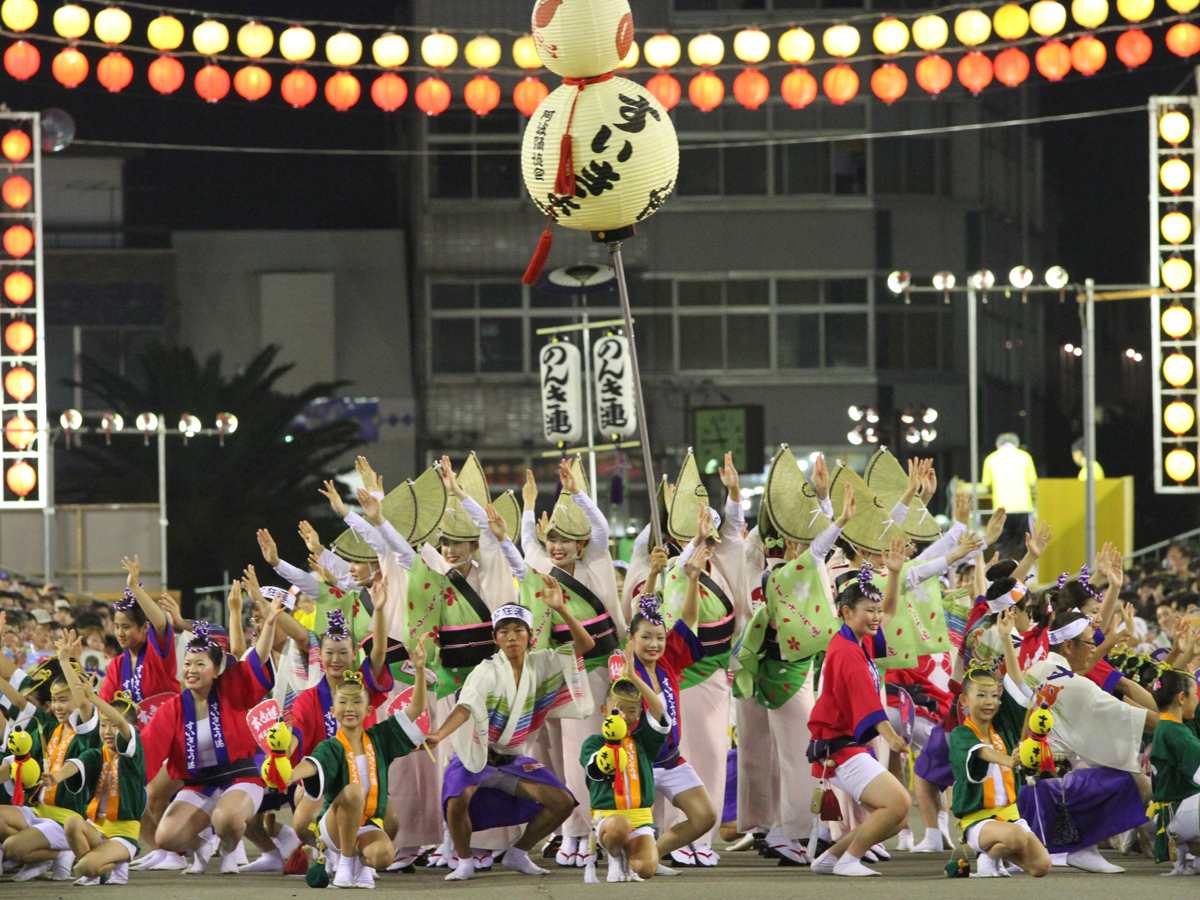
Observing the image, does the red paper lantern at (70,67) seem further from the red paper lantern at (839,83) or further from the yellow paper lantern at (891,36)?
the yellow paper lantern at (891,36)

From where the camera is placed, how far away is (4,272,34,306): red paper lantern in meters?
17.6

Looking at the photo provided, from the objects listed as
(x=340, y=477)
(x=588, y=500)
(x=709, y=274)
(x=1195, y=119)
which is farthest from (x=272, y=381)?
(x=588, y=500)

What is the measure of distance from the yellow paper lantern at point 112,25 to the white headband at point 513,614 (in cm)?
801

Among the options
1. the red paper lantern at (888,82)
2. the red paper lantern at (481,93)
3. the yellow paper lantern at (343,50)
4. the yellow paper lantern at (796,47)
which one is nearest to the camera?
the yellow paper lantern at (343,50)

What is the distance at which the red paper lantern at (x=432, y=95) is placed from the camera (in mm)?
15016

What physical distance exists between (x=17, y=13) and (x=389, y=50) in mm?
3099

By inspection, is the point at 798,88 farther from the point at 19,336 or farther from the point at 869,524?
the point at 19,336

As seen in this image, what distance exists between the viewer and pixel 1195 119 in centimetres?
1592

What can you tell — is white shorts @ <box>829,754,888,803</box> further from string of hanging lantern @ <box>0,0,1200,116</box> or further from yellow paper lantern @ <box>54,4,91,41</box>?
yellow paper lantern @ <box>54,4,91,41</box>

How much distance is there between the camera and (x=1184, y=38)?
13859mm

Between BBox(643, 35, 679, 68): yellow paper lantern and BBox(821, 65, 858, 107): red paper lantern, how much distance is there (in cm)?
156

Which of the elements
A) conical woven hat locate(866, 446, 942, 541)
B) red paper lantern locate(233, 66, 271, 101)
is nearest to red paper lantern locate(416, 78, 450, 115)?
red paper lantern locate(233, 66, 271, 101)

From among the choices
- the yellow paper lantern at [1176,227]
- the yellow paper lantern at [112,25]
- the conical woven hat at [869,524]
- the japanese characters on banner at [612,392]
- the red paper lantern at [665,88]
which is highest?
the yellow paper lantern at [112,25]

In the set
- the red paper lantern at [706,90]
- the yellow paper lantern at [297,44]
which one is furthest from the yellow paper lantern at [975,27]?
the yellow paper lantern at [297,44]
